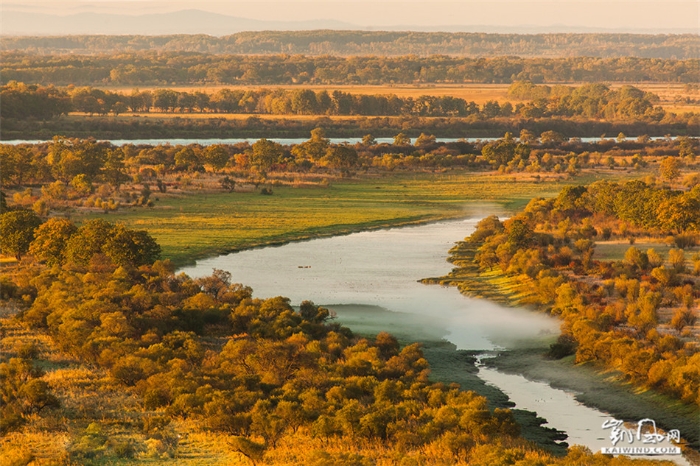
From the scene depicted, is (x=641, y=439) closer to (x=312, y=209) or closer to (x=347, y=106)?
(x=312, y=209)

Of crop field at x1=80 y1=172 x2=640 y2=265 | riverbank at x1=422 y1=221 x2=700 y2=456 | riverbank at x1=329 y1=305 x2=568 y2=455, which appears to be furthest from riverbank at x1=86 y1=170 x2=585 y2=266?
riverbank at x1=422 y1=221 x2=700 y2=456

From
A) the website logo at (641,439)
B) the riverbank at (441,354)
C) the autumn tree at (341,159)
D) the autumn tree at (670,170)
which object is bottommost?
the autumn tree at (341,159)

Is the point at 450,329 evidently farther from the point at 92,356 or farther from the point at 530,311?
the point at 92,356

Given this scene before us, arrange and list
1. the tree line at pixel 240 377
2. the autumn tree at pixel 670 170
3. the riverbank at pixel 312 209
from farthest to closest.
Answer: the autumn tree at pixel 670 170, the riverbank at pixel 312 209, the tree line at pixel 240 377

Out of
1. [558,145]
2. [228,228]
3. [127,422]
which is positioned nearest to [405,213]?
[228,228]

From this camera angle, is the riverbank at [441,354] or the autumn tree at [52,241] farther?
the autumn tree at [52,241]

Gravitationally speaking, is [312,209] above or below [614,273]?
below

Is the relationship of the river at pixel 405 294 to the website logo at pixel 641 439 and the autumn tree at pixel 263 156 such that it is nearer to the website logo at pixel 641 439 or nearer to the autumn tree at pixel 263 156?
the website logo at pixel 641 439

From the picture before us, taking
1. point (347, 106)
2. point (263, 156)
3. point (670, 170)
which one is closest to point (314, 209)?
point (263, 156)

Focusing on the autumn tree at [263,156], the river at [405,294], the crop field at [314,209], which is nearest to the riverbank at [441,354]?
the river at [405,294]

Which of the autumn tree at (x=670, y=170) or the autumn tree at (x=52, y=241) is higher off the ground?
the autumn tree at (x=52, y=241)
